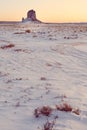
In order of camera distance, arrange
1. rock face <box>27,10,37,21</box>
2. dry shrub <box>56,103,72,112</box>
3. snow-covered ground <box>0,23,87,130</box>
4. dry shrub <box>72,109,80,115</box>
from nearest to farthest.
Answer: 1. snow-covered ground <box>0,23,87,130</box>
2. dry shrub <box>72,109,80,115</box>
3. dry shrub <box>56,103,72,112</box>
4. rock face <box>27,10,37,21</box>

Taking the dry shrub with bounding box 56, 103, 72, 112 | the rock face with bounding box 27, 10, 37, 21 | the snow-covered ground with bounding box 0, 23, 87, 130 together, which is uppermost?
the dry shrub with bounding box 56, 103, 72, 112

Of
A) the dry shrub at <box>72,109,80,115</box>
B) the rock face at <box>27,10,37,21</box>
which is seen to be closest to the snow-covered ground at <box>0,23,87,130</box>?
the dry shrub at <box>72,109,80,115</box>

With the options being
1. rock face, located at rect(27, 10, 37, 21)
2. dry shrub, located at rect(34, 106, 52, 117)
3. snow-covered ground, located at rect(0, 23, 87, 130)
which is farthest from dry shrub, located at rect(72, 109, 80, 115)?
rock face, located at rect(27, 10, 37, 21)

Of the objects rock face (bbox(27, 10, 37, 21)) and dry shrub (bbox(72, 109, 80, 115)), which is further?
rock face (bbox(27, 10, 37, 21))

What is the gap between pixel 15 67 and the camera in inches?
453

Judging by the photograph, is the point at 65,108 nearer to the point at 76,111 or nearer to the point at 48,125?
the point at 76,111

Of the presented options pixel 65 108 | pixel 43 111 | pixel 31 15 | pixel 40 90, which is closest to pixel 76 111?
pixel 65 108

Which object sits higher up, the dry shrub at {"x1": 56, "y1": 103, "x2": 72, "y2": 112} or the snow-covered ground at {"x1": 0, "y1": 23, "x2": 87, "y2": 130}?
the dry shrub at {"x1": 56, "y1": 103, "x2": 72, "y2": 112}

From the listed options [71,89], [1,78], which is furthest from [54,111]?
[1,78]

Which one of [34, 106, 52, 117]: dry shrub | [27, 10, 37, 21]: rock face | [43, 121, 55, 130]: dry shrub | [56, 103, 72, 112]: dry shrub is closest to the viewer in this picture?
[43, 121, 55, 130]: dry shrub

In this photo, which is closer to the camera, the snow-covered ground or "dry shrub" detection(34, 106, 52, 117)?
the snow-covered ground

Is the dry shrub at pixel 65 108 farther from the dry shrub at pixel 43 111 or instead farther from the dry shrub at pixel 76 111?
the dry shrub at pixel 43 111

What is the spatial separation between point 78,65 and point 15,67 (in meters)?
2.70

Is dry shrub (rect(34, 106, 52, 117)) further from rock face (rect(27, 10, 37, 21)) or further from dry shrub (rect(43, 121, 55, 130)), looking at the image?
rock face (rect(27, 10, 37, 21))
